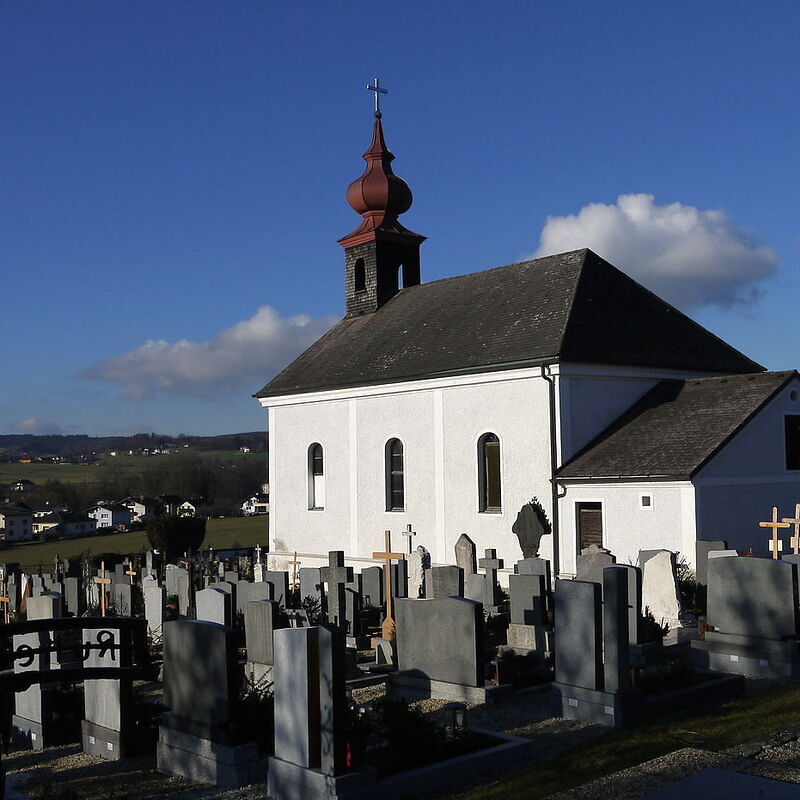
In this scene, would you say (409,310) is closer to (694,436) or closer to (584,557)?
(694,436)

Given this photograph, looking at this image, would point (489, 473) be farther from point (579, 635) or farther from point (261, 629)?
point (579, 635)

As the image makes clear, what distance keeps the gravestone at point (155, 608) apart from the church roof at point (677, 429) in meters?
8.87

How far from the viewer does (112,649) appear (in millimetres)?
8930

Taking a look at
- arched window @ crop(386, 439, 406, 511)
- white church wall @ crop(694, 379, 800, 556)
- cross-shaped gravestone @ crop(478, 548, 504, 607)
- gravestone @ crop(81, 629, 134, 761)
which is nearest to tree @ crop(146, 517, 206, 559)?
arched window @ crop(386, 439, 406, 511)

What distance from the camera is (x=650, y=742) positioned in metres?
8.07

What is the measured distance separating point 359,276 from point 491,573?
14610 millimetres

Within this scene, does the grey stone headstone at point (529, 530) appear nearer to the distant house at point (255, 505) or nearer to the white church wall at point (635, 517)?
the white church wall at point (635, 517)

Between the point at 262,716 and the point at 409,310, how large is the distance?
65.0ft

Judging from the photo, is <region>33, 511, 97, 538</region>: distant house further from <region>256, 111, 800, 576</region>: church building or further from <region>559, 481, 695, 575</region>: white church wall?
<region>559, 481, 695, 575</region>: white church wall

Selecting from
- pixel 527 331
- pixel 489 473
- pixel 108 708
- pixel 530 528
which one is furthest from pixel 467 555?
pixel 108 708

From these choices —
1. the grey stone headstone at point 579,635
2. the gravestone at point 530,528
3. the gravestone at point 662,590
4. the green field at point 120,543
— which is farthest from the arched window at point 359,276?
the grey stone headstone at point 579,635

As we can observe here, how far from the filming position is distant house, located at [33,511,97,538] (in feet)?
183

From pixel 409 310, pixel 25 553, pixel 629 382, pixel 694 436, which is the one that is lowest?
pixel 25 553

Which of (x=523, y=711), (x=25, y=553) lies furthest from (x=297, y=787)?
(x=25, y=553)
